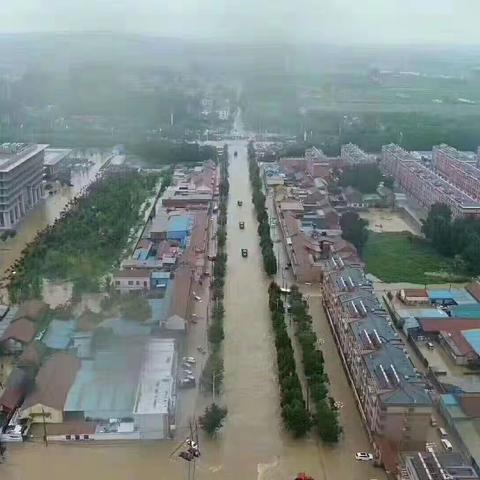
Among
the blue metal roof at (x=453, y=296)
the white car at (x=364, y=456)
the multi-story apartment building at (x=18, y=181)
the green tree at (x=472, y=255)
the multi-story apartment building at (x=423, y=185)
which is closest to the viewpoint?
the white car at (x=364, y=456)

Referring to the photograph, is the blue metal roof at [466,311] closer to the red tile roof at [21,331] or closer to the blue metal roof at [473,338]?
the blue metal roof at [473,338]

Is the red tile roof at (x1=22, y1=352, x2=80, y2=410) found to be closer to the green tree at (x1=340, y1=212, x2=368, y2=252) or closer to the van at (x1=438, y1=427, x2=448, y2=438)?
the van at (x1=438, y1=427, x2=448, y2=438)

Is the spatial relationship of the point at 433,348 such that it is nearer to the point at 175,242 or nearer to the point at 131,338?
the point at 131,338

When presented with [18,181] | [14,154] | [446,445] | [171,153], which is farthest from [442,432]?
[171,153]

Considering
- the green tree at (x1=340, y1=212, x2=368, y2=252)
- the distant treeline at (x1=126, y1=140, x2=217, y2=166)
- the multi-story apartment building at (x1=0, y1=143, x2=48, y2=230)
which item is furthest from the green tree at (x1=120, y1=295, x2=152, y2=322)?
the distant treeline at (x1=126, y1=140, x2=217, y2=166)

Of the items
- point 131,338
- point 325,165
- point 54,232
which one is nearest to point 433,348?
point 131,338

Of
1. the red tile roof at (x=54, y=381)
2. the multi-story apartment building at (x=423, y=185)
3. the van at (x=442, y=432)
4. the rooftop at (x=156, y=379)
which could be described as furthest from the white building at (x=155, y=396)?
the multi-story apartment building at (x=423, y=185)

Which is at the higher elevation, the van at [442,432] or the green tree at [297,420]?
the green tree at [297,420]
